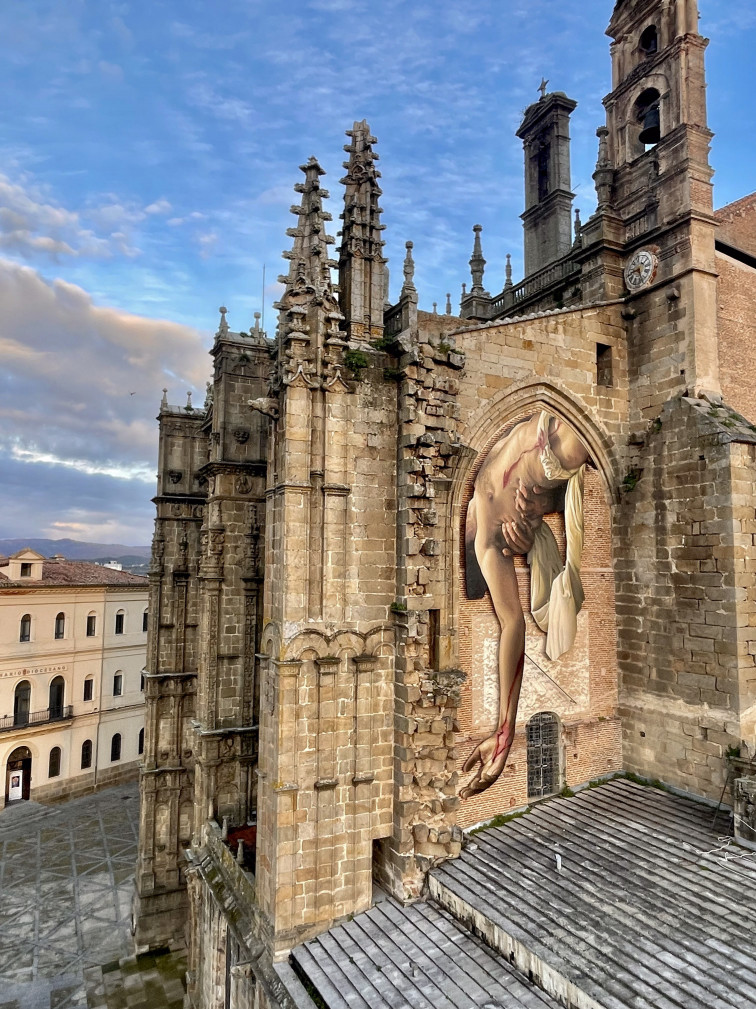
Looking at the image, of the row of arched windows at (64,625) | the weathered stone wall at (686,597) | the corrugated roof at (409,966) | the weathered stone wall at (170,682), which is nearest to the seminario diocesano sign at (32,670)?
the row of arched windows at (64,625)

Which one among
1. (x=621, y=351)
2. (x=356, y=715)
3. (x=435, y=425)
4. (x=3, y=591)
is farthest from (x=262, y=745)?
(x=3, y=591)

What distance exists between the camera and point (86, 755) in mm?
34906

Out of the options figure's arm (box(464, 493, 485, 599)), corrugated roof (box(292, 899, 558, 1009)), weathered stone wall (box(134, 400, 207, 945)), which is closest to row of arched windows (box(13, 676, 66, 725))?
weathered stone wall (box(134, 400, 207, 945))

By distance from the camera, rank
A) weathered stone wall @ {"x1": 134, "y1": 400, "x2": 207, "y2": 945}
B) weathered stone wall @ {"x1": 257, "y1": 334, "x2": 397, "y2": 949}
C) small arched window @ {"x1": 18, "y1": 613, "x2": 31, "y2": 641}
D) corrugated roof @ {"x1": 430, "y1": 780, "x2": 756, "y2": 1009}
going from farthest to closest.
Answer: small arched window @ {"x1": 18, "y1": 613, "x2": 31, "y2": 641} → weathered stone wall @ {"x1": 134, "y1": 400, "x2": 207, "y2": 945} → weathered stone wall @ {"x1": 257, "y1": 334, "x2": 397, "y2": 949} → corrugated roof @ {"x1": 430, "y1": 780, "x2": 756, "y2": 1009}

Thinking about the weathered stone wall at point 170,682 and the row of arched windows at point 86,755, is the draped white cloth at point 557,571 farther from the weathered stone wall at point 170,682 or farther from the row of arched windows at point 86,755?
the row of arched windows at point 86,755

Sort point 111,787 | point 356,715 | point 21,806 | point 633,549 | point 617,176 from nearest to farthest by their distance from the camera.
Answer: point 356,715, point 633,549, point 617,176, point 21,806, point 111,787

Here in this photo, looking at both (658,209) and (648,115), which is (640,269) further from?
(648,115)

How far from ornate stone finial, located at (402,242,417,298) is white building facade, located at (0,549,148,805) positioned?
2797cm

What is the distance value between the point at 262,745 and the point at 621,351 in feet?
39.7

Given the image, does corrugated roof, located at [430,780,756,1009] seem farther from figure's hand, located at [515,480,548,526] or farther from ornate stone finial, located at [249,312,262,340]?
ornate stone finial, located at [249,312,262,340]

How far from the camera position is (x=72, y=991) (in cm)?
1805

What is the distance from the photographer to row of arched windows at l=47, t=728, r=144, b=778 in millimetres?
33188

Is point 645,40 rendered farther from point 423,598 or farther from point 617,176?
point 423,598

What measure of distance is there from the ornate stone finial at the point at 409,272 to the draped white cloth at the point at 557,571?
4264 mm
